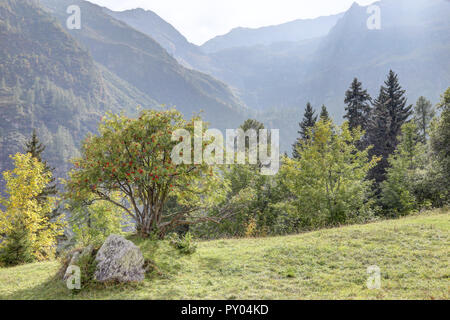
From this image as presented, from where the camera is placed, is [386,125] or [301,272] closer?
[301,272]

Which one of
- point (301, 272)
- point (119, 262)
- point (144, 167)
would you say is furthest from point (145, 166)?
point (301, 272)

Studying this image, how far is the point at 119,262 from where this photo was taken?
381 inches

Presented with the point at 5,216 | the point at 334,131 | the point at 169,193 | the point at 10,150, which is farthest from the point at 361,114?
the point at 10,150

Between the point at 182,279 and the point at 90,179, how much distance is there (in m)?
5.24

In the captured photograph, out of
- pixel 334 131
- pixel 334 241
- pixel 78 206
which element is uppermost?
pixel 334 131

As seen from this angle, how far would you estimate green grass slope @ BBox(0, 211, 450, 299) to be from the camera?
8320 mm

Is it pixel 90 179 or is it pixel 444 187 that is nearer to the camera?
pixel 90 179

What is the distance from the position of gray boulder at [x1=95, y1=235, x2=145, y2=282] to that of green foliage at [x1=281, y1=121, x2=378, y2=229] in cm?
1416

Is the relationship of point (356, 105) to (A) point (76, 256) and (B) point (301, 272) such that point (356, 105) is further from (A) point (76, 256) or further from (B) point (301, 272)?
(A) point (76, 256)

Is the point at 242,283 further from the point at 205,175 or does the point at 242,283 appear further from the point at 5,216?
the point at 5,216

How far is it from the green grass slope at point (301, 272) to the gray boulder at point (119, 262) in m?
0.38

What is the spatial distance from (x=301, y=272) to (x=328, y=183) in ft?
46.5

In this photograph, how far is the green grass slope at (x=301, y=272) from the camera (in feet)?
27.3

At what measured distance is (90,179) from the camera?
1146 cm
